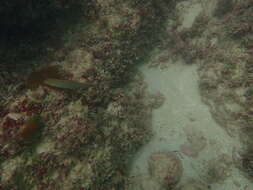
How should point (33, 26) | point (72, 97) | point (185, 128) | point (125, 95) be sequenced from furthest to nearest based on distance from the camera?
point (185, 128) → point (125, 95) → point (33, 26) → point (72, 97)

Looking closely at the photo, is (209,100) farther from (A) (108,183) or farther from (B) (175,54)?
(A) (108,183)

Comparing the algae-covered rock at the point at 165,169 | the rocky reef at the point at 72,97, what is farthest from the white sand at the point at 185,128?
the rocky reef at the point at 72,97

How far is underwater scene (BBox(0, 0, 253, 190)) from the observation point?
3250 mm

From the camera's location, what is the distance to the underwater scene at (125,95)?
10.7ft

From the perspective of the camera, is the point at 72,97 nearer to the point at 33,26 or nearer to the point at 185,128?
the point at 33,26

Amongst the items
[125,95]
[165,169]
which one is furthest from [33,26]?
[165,169]

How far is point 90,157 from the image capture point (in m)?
3.51

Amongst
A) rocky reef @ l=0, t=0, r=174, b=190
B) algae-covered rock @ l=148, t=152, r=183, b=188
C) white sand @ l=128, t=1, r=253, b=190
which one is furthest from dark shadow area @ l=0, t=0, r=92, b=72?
algae-covered rock @ l=148, t=152, r=183, b=188

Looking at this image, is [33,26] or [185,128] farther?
[185,128]

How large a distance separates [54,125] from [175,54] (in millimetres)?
4481

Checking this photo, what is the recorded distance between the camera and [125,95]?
16.2 ft

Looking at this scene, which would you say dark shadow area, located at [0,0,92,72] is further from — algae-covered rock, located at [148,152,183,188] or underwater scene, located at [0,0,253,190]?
algae-covered rock, located at [148,152,183,188]

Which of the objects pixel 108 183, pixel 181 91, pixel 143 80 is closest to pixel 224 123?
pixel 181 91

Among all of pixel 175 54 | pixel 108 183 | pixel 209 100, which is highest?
pixel 175 54
